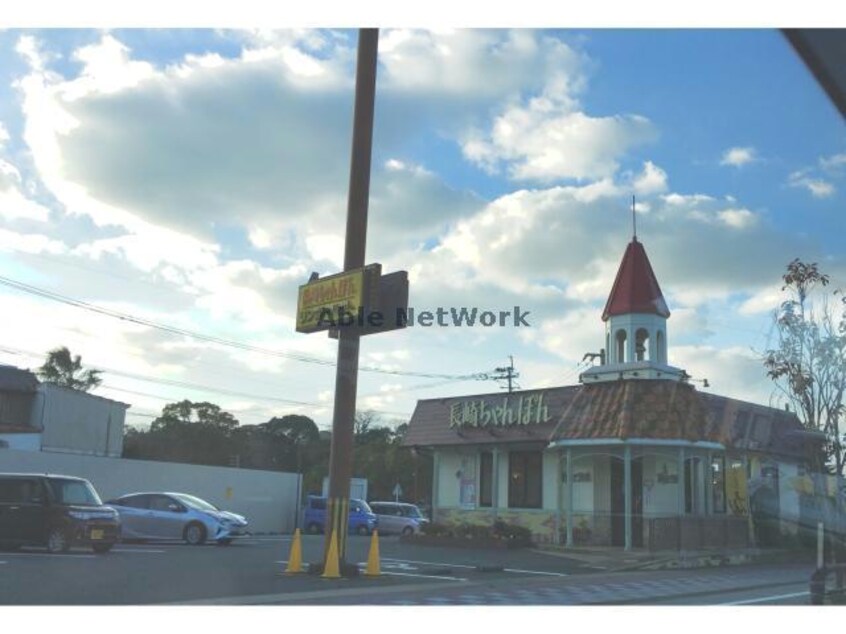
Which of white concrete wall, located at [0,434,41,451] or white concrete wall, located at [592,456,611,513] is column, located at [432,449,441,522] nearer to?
white concrete wall, located at [592,456,611,513]

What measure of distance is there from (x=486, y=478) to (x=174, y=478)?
36.0 ft

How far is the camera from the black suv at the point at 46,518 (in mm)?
13836

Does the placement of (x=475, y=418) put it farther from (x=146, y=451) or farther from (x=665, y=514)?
(x=146, y=451)

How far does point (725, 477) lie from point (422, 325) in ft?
36.9

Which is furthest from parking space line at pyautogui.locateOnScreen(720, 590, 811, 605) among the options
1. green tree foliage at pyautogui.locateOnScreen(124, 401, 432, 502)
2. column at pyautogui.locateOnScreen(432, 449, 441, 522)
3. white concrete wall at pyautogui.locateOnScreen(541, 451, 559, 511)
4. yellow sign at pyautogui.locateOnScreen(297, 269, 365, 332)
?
column at pyautogui.locateOnScreen(432, 449, 441, 522)

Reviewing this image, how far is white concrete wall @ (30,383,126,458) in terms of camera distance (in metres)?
14.7

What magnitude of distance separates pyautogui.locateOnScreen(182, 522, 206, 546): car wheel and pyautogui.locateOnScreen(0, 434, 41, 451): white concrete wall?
2915mm

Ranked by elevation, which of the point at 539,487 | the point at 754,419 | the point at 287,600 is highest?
the point at 754,419

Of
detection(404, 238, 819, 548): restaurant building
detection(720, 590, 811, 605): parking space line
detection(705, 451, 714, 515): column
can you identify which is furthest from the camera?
detection(705, 451, 714, 515): column

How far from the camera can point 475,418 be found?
76.3ft

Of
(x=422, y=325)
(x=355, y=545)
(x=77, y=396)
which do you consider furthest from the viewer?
A: (x=355, y=545)

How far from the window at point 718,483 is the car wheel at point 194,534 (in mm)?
11096

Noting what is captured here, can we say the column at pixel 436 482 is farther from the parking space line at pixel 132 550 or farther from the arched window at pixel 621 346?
the parking space line at pixel 132 550

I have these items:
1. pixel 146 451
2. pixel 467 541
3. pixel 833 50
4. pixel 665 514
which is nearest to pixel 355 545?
pixel 467 541
